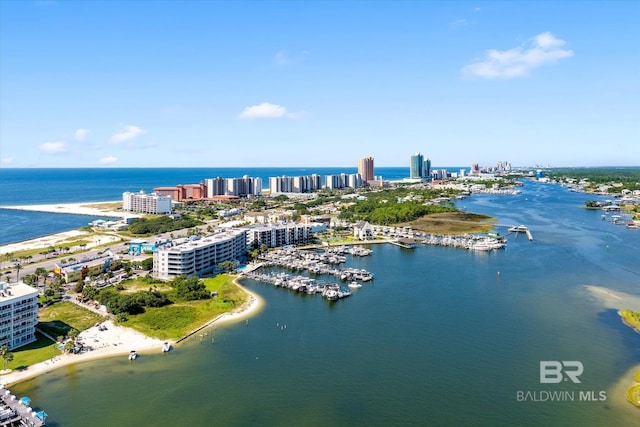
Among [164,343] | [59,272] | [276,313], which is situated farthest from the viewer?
[59,272]

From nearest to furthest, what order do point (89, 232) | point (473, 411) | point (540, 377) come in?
point (473, 411) < point (540, 377) < point (89, 232)

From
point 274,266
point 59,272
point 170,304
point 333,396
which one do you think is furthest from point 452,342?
point 59,272

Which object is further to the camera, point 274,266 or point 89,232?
point 89,232

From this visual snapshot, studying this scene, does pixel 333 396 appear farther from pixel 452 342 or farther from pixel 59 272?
pixel 59 272

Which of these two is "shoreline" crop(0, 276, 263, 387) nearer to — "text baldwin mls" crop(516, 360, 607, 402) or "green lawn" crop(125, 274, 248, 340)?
"green lawn" crop(125, 274, 248, 340)

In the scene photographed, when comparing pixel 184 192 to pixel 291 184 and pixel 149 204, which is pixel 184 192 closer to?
pixel 149 204

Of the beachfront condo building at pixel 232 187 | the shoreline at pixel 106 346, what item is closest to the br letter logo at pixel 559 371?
the shoreline at pixel 106 346

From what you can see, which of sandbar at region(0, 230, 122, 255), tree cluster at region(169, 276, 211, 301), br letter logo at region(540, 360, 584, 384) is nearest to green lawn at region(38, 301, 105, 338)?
tree cluster at region(169, 276, 211, 301)
